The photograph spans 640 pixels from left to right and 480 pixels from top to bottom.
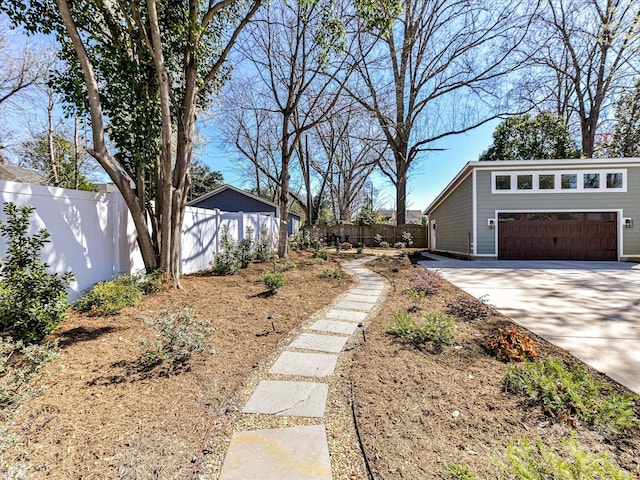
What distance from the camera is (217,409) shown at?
203 cm

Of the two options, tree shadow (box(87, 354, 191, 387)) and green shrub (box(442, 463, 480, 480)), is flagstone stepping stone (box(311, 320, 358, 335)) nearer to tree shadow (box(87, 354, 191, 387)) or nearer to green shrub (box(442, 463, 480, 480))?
tree shadow (box(87, 354, 191, 387))

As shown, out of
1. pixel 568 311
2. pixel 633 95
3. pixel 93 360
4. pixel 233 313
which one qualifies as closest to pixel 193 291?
pixel 233 313

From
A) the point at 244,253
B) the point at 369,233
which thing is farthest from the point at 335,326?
the point at 369,233

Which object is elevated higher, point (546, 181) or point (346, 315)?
point (546, 181)

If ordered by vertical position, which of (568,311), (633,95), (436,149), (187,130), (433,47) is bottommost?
(568,311)

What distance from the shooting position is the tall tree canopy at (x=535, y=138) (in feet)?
54.3

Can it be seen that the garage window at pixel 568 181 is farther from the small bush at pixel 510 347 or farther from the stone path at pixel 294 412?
the stone path at pixel 294 412

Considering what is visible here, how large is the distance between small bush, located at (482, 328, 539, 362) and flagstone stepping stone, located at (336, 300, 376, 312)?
6.28ft

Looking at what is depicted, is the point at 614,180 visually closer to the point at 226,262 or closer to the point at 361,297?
the point at 361,297

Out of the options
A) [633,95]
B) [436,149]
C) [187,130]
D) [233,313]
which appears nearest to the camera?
[233,313]

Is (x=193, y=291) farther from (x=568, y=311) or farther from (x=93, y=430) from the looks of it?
(x=568, y=311)

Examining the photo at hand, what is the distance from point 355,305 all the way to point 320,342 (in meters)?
1.64

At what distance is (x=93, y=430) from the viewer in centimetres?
176

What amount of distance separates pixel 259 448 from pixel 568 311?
4765mm
